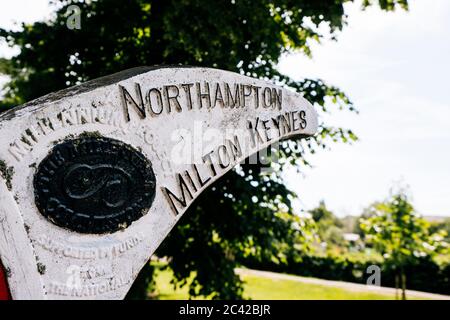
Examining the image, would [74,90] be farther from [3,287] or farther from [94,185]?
[3,287]

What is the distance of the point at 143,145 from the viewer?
9.91ft

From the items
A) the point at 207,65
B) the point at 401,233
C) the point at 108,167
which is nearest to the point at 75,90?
the point at 108,167

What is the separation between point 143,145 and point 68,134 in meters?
Result: 0.51

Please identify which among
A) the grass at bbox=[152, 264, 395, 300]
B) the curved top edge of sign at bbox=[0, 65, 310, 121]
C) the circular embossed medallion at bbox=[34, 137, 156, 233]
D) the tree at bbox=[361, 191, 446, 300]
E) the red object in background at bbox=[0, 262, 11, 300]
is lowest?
the grass at bbox=[152, 264, 395, 300]

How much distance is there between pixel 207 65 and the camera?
6.23 meters

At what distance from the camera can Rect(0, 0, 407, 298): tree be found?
6094 millimetres

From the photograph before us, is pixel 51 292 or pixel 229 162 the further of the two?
pixel 229 162

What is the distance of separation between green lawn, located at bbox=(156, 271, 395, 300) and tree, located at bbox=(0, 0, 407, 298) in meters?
5.50

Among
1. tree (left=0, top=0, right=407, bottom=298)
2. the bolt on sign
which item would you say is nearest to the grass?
tree (left=0, top=0, right=407, bottom=298)

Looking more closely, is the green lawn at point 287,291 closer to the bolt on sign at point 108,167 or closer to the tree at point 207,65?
the tree at point 207,65

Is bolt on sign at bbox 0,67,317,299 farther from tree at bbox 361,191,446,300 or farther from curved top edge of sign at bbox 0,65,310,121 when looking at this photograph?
tree at bbox 361,191,446,300
